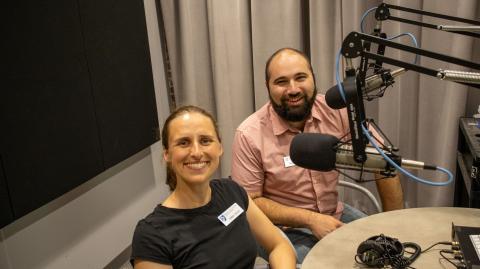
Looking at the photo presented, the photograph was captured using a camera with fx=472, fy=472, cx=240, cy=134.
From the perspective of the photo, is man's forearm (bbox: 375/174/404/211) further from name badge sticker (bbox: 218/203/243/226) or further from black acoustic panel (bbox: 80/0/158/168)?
black acoustic panel (bbox: 80/0/158/168)

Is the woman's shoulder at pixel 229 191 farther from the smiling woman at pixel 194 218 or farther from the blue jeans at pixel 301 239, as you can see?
the blue jeans at pixel 301 239

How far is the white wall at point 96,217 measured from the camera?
87.6 inches

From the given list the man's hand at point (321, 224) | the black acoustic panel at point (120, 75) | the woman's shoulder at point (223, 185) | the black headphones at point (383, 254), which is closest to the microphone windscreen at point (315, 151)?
the black headphones at point (383, 254)

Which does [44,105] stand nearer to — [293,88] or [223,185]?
[223,185]

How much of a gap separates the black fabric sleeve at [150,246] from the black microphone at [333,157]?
0.48 metres

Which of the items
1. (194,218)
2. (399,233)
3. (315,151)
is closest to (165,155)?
(194,218)

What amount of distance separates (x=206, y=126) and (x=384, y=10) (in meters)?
0.68

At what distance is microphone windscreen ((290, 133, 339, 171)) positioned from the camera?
1152 mm

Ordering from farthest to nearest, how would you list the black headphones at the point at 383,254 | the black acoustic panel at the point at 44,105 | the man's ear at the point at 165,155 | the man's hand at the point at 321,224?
the black acoustic panel at the point at 44,105, the man's hand at the point at 321,224, the man's ear at the point at 165,155, the black headphones at the point at 383,254

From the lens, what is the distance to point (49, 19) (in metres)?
2.12

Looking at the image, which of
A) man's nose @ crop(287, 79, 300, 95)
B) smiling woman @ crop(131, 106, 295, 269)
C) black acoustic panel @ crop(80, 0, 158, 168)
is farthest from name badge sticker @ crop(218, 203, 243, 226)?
black acoustic panel @ crop(80, 0, 158, 168)

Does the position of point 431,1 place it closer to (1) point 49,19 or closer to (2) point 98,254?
(1) point 49,19

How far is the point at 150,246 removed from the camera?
54.2 inches

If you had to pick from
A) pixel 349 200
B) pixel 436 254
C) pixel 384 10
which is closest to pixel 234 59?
pixel 349 200
